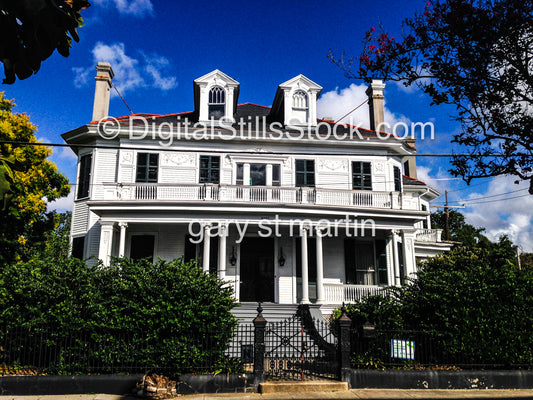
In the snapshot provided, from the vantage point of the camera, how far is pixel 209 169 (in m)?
17.6

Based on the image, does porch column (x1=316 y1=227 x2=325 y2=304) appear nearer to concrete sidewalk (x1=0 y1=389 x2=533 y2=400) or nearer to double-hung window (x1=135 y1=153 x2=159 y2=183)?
concrete sidewalk (x1=0 y1=389 x2=533 y2=400)

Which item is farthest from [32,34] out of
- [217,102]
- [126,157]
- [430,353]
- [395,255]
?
[395,255]

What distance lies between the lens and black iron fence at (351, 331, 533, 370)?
9.23 metres

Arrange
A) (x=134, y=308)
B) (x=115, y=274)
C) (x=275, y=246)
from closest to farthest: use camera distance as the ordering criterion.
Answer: (x=134, y=308) < (x=115, y=274) < (x=275, y=246)

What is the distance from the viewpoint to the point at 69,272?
9.09 m

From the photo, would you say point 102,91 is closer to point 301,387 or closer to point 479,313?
point 301,387

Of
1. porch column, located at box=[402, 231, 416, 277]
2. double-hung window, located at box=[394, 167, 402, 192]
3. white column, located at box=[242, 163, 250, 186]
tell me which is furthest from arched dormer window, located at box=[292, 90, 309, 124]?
porch column, located at box=[402, 231, 416, 277]

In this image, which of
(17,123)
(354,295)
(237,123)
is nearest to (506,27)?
(354,295)

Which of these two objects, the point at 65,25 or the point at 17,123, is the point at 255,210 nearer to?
the point at 17,123

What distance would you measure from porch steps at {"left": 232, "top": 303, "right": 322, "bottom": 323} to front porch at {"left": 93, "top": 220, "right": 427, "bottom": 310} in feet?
4.46

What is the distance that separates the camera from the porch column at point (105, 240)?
15.3 m

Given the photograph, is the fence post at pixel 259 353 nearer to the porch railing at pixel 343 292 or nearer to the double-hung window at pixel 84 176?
the porch railing at pixel 343 292

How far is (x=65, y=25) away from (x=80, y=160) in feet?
53.2

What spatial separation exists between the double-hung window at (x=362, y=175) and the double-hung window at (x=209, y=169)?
6168 mm
